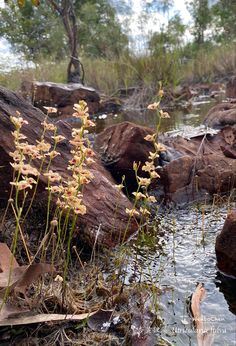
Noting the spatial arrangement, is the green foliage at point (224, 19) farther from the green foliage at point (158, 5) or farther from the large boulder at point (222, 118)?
the large boulder at point (222, 118)

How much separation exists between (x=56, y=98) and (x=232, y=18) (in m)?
24.4

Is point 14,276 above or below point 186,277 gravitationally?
above

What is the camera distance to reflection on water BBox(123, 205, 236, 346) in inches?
66.5

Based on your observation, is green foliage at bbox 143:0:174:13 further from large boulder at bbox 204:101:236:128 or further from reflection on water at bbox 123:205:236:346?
reflection on water at bbox 123:205:236:346

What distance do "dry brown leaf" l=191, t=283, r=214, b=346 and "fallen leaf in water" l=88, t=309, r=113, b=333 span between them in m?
0.36

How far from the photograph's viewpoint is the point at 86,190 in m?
2.64

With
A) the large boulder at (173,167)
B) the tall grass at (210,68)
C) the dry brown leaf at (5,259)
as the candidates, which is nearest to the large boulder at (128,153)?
the large boulder at (173,167)

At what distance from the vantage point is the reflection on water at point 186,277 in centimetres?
169

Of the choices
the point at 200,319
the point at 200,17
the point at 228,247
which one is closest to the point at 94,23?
the point at 200,17

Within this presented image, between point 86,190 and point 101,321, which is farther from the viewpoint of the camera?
point 86,190

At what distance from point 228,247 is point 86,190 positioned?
988 mm

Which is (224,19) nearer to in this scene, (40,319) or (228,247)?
(228,247)

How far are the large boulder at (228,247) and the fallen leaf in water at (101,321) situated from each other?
0.73 m

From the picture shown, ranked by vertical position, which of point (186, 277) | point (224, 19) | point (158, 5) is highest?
point (224, 19)
